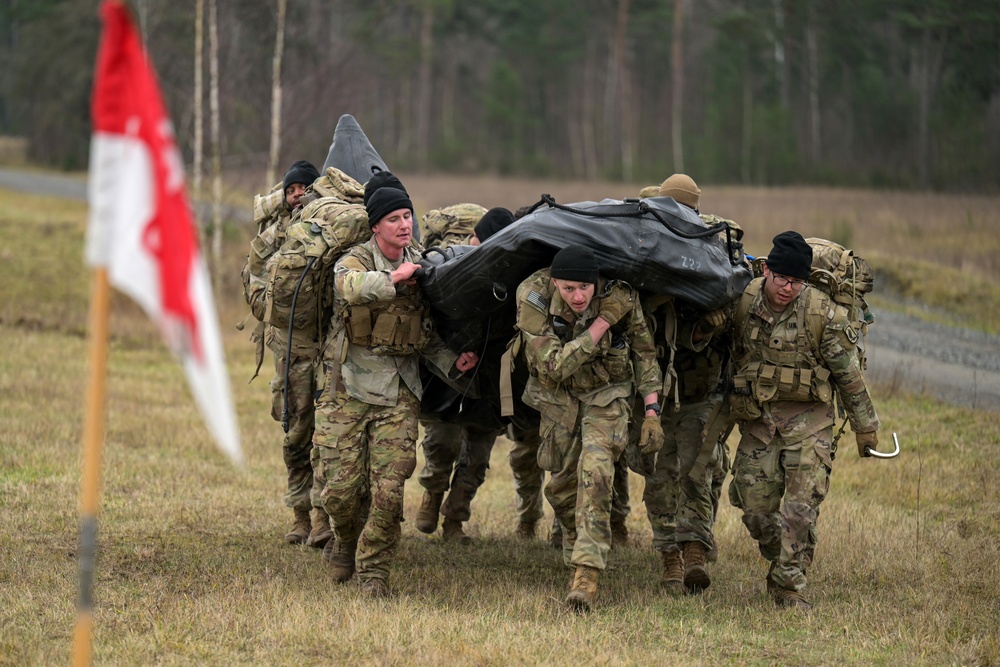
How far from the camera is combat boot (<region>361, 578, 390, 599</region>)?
7.03 metres

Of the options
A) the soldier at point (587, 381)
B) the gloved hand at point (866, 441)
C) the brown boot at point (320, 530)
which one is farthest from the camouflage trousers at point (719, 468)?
the brown boot at point (320, 530)

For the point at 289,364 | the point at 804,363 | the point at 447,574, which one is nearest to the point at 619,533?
the point at 447,574

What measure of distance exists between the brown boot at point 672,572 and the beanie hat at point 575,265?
2.17m

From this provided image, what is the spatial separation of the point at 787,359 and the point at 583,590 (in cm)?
186

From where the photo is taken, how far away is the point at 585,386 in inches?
269

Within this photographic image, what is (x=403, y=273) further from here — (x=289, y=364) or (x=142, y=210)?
(x=142, y=210)

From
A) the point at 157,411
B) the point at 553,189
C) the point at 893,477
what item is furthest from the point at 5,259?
the point at 553,189

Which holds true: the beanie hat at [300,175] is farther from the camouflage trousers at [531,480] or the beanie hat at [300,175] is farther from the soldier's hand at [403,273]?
the camouflage trousers at [531,480]

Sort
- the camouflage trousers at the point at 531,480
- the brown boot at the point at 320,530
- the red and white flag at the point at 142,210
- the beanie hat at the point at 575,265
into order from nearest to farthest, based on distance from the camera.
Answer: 1. the red and white flag at the point at 142,210
2. the beanie hat at the point at 575,265
3. the brown boot at the point at 320,530
4. the camouflage trousers at the point at 531,480

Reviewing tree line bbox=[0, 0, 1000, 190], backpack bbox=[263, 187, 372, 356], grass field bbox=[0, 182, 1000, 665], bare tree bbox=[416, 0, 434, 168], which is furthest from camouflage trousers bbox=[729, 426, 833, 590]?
bare tree bbox=[416, 0, 434, 168]

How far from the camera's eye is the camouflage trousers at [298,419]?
26.8 feet

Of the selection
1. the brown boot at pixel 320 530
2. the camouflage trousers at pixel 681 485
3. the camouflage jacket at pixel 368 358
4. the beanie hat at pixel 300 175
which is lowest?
the brown boot at pixel 320 530

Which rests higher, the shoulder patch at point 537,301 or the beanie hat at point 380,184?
the beanie hat at point 380,184

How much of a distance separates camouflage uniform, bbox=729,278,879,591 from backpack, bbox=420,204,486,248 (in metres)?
2.67
